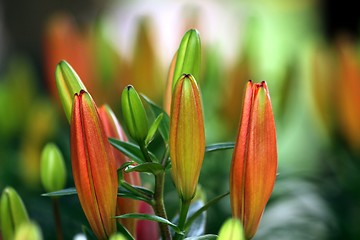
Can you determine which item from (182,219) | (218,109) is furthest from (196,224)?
(218,109)

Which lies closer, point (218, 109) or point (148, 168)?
point (148, 168)

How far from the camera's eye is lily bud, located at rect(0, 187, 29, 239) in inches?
14.4

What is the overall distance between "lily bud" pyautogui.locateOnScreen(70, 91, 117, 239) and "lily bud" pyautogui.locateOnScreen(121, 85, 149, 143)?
0.07 feet

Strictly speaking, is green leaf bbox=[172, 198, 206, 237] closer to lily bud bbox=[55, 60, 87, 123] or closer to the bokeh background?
lily bud bbox=[55, 60, 87, 123]

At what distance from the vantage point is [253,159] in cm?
34

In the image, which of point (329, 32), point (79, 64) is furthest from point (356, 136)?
point (329, 32)

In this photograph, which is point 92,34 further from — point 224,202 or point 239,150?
point 239,150

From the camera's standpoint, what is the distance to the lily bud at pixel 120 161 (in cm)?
37

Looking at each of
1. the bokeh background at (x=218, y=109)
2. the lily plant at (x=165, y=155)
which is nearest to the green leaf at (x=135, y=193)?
the lily plant at (x=165, y=155)

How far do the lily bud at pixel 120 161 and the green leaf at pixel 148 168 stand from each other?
24 mm

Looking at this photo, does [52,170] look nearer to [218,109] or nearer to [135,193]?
[135,193]

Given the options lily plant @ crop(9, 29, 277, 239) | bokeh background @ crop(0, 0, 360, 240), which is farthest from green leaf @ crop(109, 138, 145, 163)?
bokeh background @ crop(0, 0, 360, 240)

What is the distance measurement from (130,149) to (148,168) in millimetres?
19

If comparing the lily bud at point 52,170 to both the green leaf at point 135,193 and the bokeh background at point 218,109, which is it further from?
the bokeh background at point 218,109
